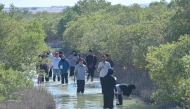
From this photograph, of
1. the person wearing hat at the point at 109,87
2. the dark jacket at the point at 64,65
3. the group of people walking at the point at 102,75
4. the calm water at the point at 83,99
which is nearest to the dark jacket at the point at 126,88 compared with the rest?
the group of people walking at the point at 102,75

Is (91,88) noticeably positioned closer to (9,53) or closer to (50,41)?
(9,53)

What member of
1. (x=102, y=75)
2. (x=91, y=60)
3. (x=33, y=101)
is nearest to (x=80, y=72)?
(x=102, y=75)

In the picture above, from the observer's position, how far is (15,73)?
50.9 ft

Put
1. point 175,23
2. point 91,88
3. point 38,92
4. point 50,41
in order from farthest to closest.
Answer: point 50,41 < point 91,88 < point 175,23 < point 38,92

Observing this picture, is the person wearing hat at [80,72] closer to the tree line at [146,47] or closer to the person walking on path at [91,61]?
the tree line at [146,47]

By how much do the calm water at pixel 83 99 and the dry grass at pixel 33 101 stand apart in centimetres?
69

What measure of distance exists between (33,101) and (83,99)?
153 inches

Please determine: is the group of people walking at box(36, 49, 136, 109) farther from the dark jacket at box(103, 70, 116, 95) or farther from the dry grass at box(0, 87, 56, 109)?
the dry grass at box(0, 87, 56, 109)

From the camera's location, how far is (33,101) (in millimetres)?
19078

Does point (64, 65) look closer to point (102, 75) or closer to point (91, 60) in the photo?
point (91, 60)

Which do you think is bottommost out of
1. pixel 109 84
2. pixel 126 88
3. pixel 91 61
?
pixel 126 88

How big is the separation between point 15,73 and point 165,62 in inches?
152

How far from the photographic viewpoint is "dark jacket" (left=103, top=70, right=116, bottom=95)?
18562mm

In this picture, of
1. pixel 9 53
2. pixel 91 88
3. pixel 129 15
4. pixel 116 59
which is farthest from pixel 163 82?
pixel 129 15
